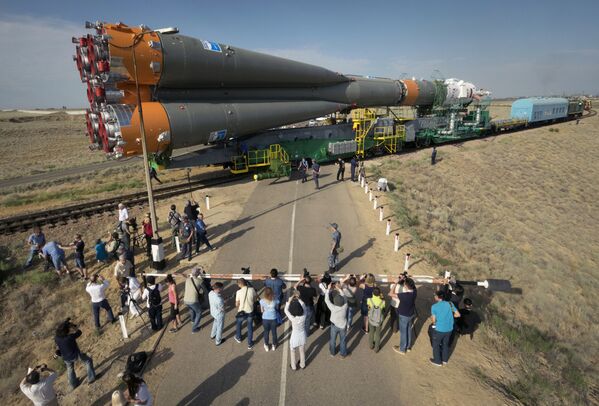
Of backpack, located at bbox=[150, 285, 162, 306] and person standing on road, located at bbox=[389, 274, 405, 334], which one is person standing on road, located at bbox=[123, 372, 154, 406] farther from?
person standing on road, located at bbox=[389, 274, 405, 334]

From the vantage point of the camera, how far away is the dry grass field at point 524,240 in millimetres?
8094

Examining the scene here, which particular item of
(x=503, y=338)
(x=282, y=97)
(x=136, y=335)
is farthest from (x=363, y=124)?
(x=136, y=335)

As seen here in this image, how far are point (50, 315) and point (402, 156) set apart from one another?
25408 mm

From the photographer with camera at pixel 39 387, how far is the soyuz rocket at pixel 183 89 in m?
7.43

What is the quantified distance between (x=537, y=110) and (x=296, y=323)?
51.5 meters

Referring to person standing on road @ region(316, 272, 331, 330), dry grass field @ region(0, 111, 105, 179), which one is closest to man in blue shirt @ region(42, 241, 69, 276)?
person standing on road @ region(316, 272, 331, 330)

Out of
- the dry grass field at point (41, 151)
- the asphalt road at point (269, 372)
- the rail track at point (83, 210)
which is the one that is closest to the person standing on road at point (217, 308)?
the asphalt road at point (269, 372)

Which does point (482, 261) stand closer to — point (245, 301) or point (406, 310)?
point (406, 310)

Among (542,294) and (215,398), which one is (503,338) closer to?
(542,294)

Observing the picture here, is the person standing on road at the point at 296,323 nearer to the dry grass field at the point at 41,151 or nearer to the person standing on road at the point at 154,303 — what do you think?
the person standing on road at the point at 154,303

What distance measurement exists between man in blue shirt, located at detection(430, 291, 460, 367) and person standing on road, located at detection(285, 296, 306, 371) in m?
2.60

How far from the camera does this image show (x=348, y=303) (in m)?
7.46

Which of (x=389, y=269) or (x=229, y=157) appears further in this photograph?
(x=229, y=157)

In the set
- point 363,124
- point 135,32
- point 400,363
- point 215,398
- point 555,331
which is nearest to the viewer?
point 215,398
